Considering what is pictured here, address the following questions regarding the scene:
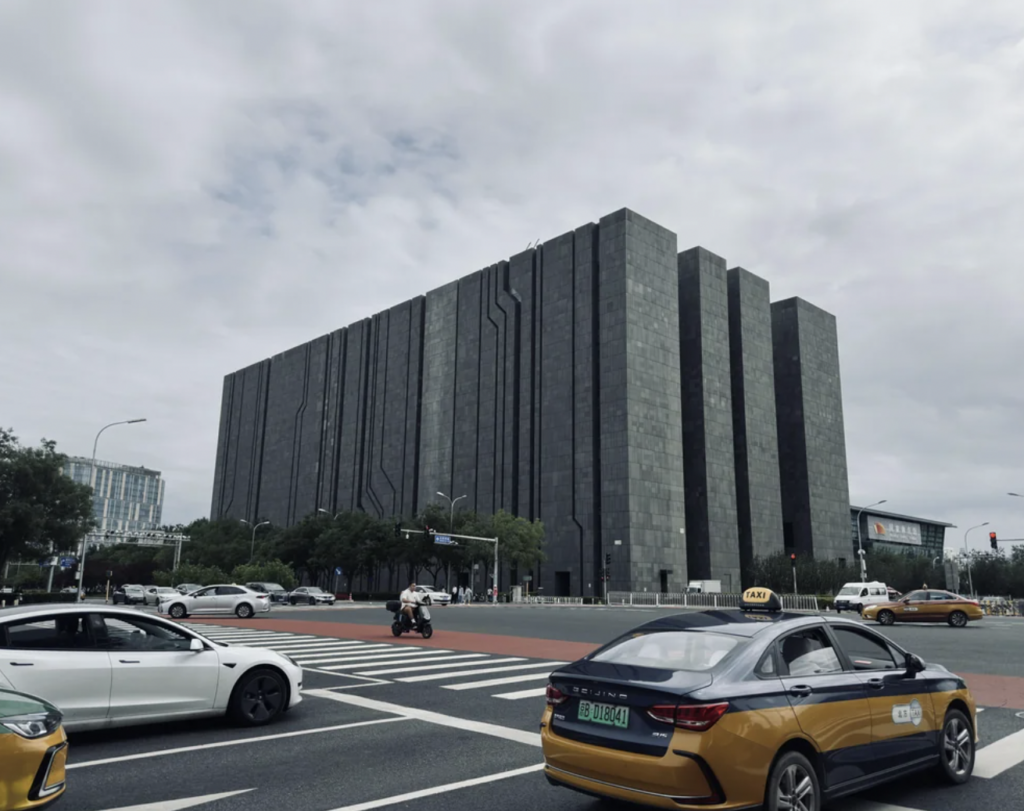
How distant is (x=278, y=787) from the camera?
6.58 m

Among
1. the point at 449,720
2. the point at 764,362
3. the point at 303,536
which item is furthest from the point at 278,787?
the point at 764,362

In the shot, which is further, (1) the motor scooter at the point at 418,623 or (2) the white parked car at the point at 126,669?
(1) the motor scooter at the point at 418,623

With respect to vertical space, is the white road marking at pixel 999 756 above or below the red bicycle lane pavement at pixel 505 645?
above

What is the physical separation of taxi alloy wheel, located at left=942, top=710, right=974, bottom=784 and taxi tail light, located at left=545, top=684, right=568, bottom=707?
3.49 m

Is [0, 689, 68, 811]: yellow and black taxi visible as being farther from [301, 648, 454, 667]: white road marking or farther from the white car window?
[301, 648, 454, 667]: white road marking

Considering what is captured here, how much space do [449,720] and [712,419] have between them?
274 ft

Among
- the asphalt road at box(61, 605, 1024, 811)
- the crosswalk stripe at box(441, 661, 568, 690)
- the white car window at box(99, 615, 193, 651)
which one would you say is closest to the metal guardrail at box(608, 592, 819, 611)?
the asphalt road at box(61, 605, 1024, 811)

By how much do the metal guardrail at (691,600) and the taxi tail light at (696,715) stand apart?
5151 centimetres

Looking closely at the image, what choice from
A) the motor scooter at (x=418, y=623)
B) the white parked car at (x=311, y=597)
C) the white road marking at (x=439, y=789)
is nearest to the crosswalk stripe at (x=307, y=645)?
the motor scooter at (x=418, y=623)

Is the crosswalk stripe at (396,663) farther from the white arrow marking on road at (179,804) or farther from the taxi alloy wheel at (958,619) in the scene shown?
the taxi alloy wheel at (958,619)

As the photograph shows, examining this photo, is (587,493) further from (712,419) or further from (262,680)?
(262,680)

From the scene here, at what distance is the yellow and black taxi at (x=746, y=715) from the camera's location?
491 centimetres

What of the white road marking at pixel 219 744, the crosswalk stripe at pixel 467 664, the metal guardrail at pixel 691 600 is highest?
the white road marking at pixel 219 744

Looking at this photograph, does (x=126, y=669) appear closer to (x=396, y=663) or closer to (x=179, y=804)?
(x=179, y=804)
